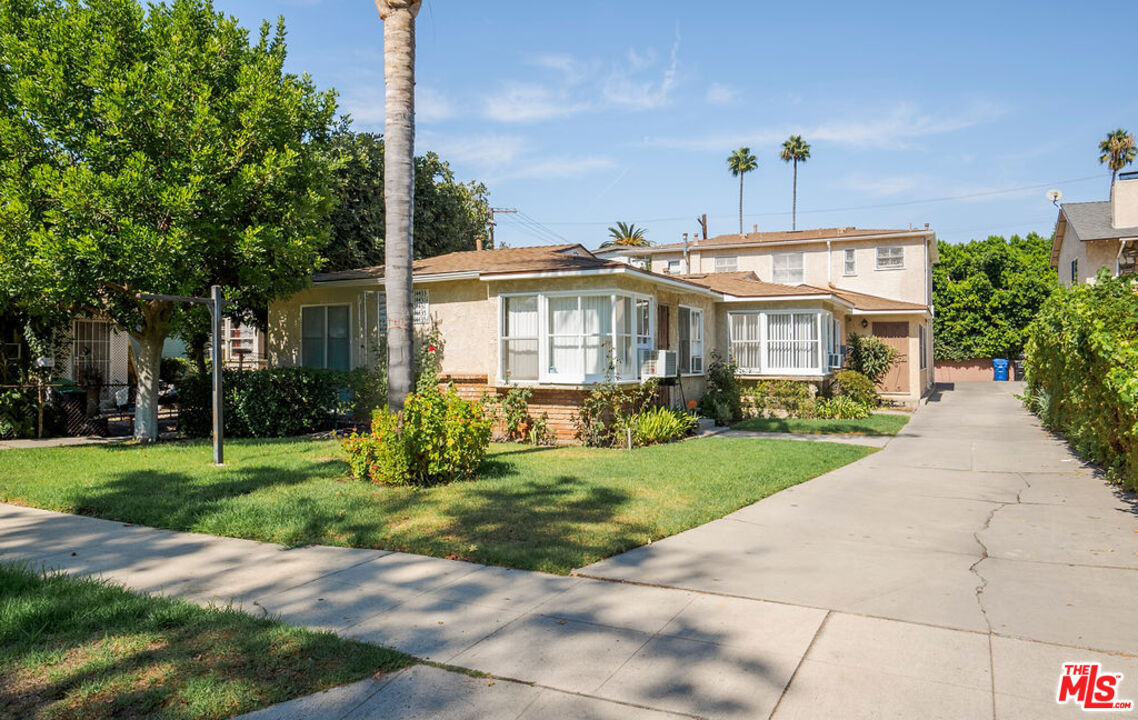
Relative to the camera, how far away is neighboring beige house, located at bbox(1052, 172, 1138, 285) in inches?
A: 832

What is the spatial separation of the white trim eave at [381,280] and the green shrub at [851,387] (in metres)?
11.2

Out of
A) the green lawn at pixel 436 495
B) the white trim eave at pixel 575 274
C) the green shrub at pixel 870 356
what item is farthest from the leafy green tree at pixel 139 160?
the green shrub at pixel 870 356

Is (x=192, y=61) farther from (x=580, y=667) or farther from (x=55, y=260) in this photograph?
(x=580, y=667)

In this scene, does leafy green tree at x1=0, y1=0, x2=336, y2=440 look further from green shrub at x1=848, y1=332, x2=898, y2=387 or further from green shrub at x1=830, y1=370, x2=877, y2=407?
green shrub at x1=848, y1=332, x2=898, y2=387

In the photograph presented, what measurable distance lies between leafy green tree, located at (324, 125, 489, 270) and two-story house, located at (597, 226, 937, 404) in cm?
674

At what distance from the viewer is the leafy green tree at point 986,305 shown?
3719 cm

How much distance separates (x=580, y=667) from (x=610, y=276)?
10.0 m

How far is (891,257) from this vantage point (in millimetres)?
29297

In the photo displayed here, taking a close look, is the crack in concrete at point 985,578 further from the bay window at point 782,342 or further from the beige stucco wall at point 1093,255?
the beige stucco wall at point 1093,255

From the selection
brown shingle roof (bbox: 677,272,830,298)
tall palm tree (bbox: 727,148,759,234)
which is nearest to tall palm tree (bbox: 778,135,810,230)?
tall palm tree (bbox: 727,148,759,234)

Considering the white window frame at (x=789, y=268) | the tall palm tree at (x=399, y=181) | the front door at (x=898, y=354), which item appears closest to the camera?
the tall palm tree at (x=399, y=181)

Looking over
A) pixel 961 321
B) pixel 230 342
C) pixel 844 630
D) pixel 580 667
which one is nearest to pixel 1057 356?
pixel 844 630

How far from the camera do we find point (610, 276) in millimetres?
13469

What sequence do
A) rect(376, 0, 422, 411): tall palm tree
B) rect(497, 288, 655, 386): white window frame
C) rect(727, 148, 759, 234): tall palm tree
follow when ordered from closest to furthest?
rect(376, 0, 422, 411): tall palm tree
rect(497, 288, 655, 386): white window frame
rect(727, 148, 759, 234): tall palm tree
